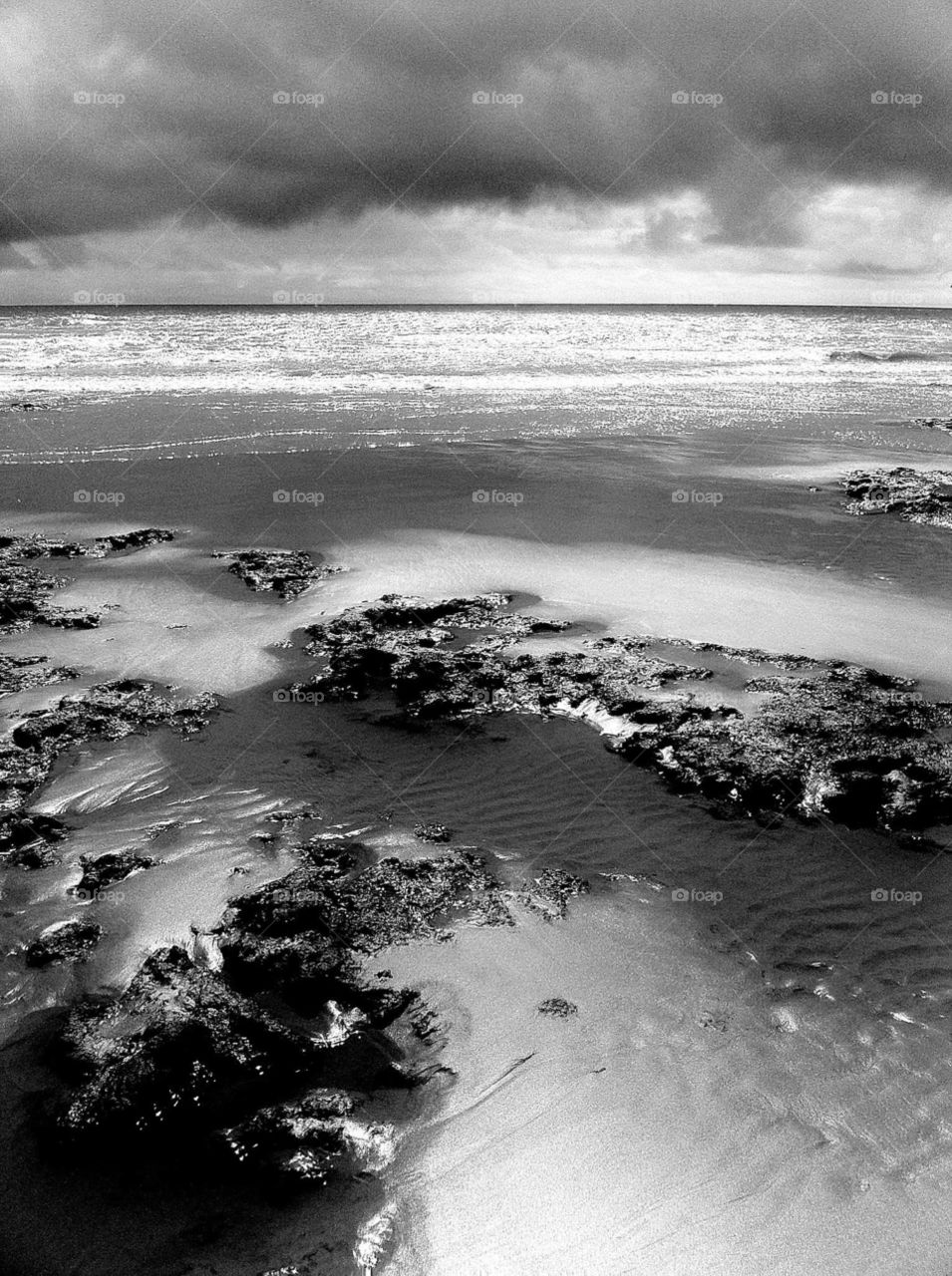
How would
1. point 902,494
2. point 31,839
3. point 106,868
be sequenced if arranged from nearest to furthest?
1. point 106,868
2. point 31,839
3. point 902,494

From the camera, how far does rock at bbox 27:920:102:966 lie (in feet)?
13.6

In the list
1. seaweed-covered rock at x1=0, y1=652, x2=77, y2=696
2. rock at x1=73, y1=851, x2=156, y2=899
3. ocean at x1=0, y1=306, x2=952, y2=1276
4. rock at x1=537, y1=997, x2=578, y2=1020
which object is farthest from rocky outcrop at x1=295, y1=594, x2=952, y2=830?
rock at x1=73, y1=851, x2=156, y2=899

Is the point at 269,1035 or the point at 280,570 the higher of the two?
the point at 280,570

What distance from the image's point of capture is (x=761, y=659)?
7.17 meters

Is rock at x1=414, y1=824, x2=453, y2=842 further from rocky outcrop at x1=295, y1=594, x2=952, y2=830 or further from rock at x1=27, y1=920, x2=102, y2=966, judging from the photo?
rock at x1=27, y1=920, x2=102, y2=966

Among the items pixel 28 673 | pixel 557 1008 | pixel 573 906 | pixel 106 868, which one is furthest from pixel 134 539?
pixel 557 1008

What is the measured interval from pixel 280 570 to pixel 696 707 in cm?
484

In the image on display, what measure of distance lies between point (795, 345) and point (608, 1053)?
1867 inches

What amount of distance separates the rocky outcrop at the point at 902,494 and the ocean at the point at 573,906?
0.37 m

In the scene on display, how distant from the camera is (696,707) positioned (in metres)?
6.30

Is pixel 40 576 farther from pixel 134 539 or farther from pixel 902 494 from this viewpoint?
pixel 902 494

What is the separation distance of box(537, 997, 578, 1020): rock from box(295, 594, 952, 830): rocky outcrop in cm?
189

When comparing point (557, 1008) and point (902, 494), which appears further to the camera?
point (902, 494)

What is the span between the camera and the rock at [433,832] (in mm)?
5102
